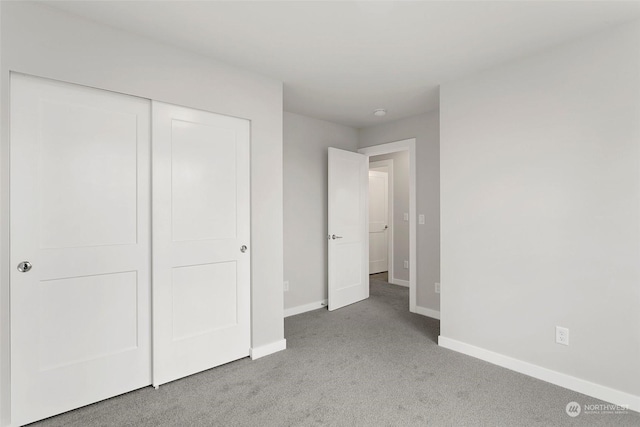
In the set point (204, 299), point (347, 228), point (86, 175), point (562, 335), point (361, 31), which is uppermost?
point (361, 31)

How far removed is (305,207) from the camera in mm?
4094

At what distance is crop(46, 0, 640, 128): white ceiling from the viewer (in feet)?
6.19

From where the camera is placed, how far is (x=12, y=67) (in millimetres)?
1791

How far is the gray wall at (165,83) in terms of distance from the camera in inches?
70.7

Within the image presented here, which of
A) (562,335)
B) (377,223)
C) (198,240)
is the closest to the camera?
(562,335)

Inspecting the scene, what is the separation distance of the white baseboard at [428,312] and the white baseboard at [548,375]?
2.75ft

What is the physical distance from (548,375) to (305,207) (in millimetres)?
2838

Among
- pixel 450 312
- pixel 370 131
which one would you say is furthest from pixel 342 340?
pixel 370 131

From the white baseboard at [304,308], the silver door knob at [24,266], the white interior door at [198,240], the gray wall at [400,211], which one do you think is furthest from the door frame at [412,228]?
the silver door knob at [24,266]

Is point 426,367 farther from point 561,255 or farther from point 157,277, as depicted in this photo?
point 157,277

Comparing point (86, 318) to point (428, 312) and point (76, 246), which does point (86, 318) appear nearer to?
point (76, 246)

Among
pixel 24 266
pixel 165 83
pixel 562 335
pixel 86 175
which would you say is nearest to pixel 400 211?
pixel 562 335

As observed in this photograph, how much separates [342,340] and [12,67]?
10.2ft

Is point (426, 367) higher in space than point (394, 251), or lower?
lower
